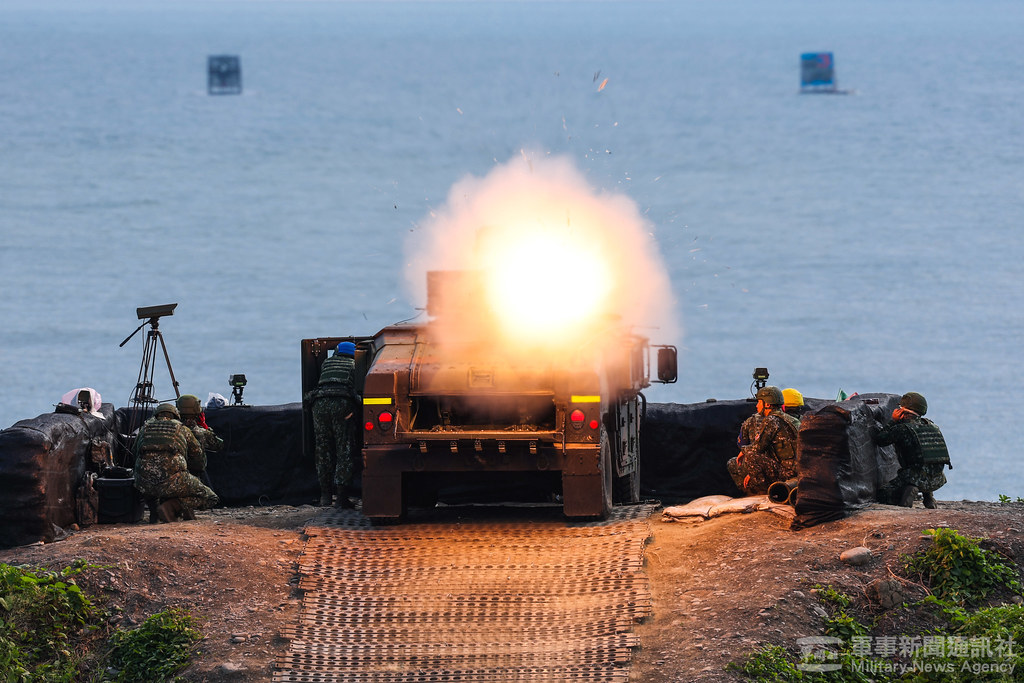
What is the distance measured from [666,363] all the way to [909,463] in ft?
8.54

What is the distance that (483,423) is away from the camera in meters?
17.4

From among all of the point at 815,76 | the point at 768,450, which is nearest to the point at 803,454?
the point at 768,450

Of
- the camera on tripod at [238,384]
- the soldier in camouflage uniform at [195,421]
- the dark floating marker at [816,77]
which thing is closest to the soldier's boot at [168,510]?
the soldier in camouflage uniform at [195,421]

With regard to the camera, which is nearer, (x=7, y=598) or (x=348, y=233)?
(x=7, y=598)

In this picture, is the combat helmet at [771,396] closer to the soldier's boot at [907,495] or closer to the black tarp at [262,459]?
the soldier's boot at [907,495]

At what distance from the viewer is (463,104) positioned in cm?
9550

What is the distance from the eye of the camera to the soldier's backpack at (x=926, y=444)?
17.7m

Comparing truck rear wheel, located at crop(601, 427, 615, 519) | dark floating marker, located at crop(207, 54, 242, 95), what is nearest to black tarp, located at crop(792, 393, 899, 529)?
truck rear wheel, located at crop(601, 427, 615, 519)

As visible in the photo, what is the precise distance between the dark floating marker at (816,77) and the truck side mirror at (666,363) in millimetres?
91760

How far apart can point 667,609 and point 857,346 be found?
36.7 m

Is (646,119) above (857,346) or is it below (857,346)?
above

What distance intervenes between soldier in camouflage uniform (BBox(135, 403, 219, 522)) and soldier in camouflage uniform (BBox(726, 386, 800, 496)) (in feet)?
17.9

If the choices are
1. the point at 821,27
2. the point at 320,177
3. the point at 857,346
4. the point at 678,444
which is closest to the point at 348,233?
the point at 320,177

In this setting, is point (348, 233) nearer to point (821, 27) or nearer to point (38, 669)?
point (38, 669)
